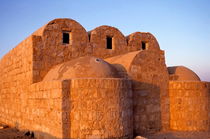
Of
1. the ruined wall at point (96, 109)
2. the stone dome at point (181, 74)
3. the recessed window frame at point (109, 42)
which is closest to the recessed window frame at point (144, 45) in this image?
the stone dome at point (181, 74)

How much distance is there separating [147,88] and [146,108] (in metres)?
0.69

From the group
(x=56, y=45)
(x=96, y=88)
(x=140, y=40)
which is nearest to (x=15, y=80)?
(x=56, y=45)

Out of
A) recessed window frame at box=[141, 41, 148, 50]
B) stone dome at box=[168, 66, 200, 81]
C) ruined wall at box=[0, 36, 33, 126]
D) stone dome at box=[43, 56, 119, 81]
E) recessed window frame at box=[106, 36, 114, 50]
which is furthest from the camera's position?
recessed window frame at box=[141, 41, 148, 50]

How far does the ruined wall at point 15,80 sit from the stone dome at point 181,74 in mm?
5829

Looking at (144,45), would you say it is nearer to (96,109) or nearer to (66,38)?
(66,38)

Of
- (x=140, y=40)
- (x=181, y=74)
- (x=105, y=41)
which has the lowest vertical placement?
(x=181, y=74)

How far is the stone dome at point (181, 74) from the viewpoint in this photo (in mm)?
9945

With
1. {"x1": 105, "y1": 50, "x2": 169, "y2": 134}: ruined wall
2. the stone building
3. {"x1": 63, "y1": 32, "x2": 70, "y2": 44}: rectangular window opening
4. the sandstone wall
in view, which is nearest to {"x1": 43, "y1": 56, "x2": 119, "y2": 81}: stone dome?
the stone building

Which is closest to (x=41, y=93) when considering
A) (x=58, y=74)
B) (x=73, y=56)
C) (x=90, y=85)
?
(x=58, y=74)

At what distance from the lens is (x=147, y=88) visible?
814 centimetres

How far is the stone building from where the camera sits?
597cm

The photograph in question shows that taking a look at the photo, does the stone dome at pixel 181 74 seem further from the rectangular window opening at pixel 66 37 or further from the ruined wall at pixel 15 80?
the ruined wall at pixel 15 80

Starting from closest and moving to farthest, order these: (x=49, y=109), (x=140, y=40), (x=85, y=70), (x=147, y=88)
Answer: (x=49, y=109)
(x=85, y=70)
(x=147, y=88)
(x=140, y=40)

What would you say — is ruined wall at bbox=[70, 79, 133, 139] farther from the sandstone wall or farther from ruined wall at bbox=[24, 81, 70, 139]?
the sandstone wall
